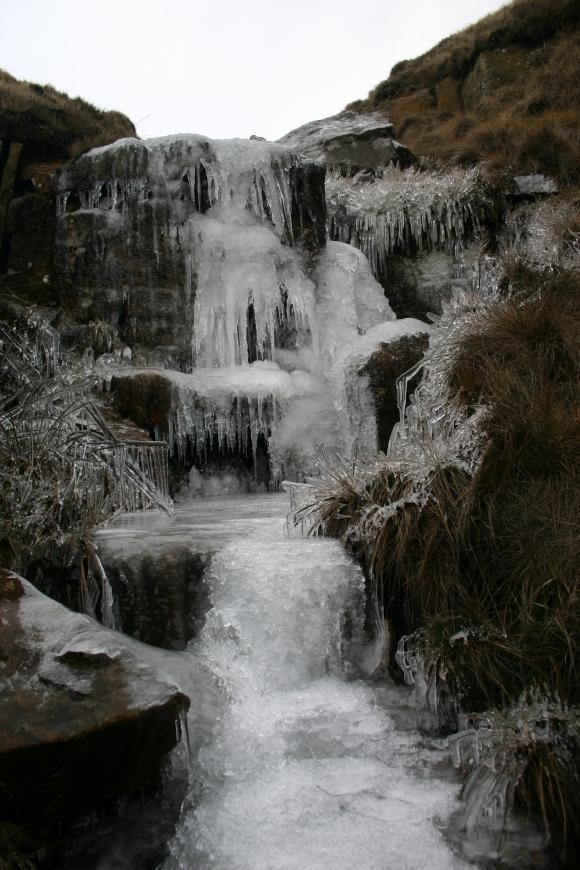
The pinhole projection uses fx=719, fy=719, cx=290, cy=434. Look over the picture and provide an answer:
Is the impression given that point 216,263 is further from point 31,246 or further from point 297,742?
point 297,742

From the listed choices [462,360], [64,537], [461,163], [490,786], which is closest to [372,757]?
[490,786]

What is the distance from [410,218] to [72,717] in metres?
9.42

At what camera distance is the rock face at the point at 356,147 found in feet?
42.2

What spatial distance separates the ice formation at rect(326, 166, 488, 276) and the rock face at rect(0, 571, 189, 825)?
28.2ft

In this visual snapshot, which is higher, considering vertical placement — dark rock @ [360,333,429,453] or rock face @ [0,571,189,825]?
dark rock @ [360,333,429,453]

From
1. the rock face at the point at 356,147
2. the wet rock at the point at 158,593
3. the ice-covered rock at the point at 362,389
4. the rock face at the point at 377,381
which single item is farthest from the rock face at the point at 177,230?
the wet rock at the point at 158,593

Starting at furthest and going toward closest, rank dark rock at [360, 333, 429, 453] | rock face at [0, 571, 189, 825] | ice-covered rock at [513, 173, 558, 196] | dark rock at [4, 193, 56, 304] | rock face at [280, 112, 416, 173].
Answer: rock face at [280, 112, 416, 173] → ice-covered rock at [513, 173, 558, 196] → dark rock at [4, 193, 56, 304] → dark rock at [360, 333, 429, 453] → rock face at [0, 571, 189, 825]

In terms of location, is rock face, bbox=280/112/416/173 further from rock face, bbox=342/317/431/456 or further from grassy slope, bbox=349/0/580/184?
rock face, bbox=342/317/431/456

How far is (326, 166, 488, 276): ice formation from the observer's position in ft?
34.4

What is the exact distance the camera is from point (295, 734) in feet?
10.2

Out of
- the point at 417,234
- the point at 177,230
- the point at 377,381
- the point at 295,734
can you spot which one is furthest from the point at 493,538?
the point at 417,234

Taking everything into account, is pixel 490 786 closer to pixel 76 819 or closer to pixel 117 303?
pixel 76 819

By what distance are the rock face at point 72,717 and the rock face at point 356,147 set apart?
36.3 ft

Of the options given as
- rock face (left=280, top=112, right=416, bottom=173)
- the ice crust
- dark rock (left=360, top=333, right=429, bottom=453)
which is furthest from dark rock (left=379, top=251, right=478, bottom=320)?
the ice crust
